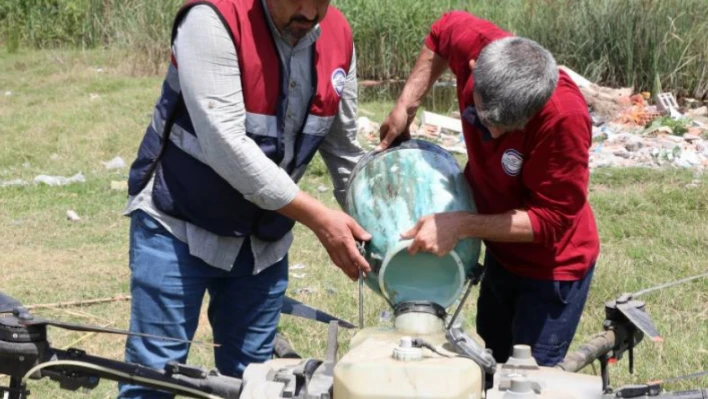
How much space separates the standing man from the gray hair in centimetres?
47

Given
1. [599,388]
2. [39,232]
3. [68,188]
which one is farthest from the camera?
Answer: [68,188]

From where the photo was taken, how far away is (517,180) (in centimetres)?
309

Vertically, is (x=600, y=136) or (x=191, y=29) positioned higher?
(x=191, y=29)

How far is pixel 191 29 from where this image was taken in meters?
2.72

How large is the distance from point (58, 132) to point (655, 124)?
18.9 feet

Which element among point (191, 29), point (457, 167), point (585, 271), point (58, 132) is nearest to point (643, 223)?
point (585, 271)

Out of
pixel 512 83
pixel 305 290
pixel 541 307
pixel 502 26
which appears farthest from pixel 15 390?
pixel 502 26

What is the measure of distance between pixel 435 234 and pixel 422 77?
99 cm

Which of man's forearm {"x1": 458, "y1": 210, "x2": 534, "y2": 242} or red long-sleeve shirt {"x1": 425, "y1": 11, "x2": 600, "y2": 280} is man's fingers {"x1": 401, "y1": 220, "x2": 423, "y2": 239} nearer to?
man's forearm {"x1": 458, "y1": 210, "x2": 534, "y2": 242}

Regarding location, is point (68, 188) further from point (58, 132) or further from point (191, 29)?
point (191, 29)

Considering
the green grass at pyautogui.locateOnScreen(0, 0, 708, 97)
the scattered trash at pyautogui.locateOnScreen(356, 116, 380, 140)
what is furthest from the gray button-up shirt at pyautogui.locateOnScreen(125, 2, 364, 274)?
the green grass at pyautogui.locateOnScreen(0, 0, 708, 97)

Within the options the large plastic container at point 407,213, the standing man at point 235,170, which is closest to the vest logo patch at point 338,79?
the standing man at point 235,170

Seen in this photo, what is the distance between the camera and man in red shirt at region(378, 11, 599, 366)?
9.27 ft

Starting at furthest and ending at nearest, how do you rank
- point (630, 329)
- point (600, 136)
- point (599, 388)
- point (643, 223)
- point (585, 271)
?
point (600, 136) → point (643, 223) → point (585, 271) → point (630, 329) → point (599, 388)
